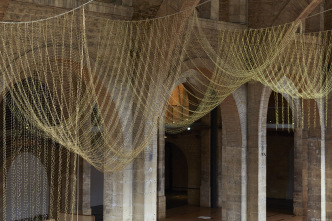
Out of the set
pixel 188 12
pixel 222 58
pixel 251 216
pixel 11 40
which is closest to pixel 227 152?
pixel 251 216

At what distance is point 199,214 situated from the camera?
795 inches

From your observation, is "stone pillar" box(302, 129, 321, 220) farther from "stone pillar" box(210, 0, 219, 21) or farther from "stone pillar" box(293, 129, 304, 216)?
"stone pillar" box(210, 0, 219, 21)

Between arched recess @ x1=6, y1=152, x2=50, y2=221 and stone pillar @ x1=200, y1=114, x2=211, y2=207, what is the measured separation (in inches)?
229

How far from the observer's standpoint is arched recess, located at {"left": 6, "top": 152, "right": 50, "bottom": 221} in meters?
18.1

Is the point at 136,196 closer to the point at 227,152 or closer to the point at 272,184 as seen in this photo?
the point at 227,152

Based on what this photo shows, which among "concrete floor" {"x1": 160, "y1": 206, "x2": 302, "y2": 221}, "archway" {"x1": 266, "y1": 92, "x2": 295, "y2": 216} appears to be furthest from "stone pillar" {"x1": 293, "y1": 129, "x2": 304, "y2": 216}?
"archway" {"x1": 266, "y1": 92, "x2": 295, "y2": 216}

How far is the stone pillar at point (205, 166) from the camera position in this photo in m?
21.6

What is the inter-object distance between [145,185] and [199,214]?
7609 millimetres

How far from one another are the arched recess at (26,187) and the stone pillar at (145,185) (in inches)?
229

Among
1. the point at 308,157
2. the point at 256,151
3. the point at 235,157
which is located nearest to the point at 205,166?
the point at 308,157

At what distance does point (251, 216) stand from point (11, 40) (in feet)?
27.8

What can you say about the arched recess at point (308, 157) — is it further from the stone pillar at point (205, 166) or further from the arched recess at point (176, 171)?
the arched recess at point (176, 171)

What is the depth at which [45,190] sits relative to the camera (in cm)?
1900

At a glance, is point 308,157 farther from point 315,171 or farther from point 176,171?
point 176,171
